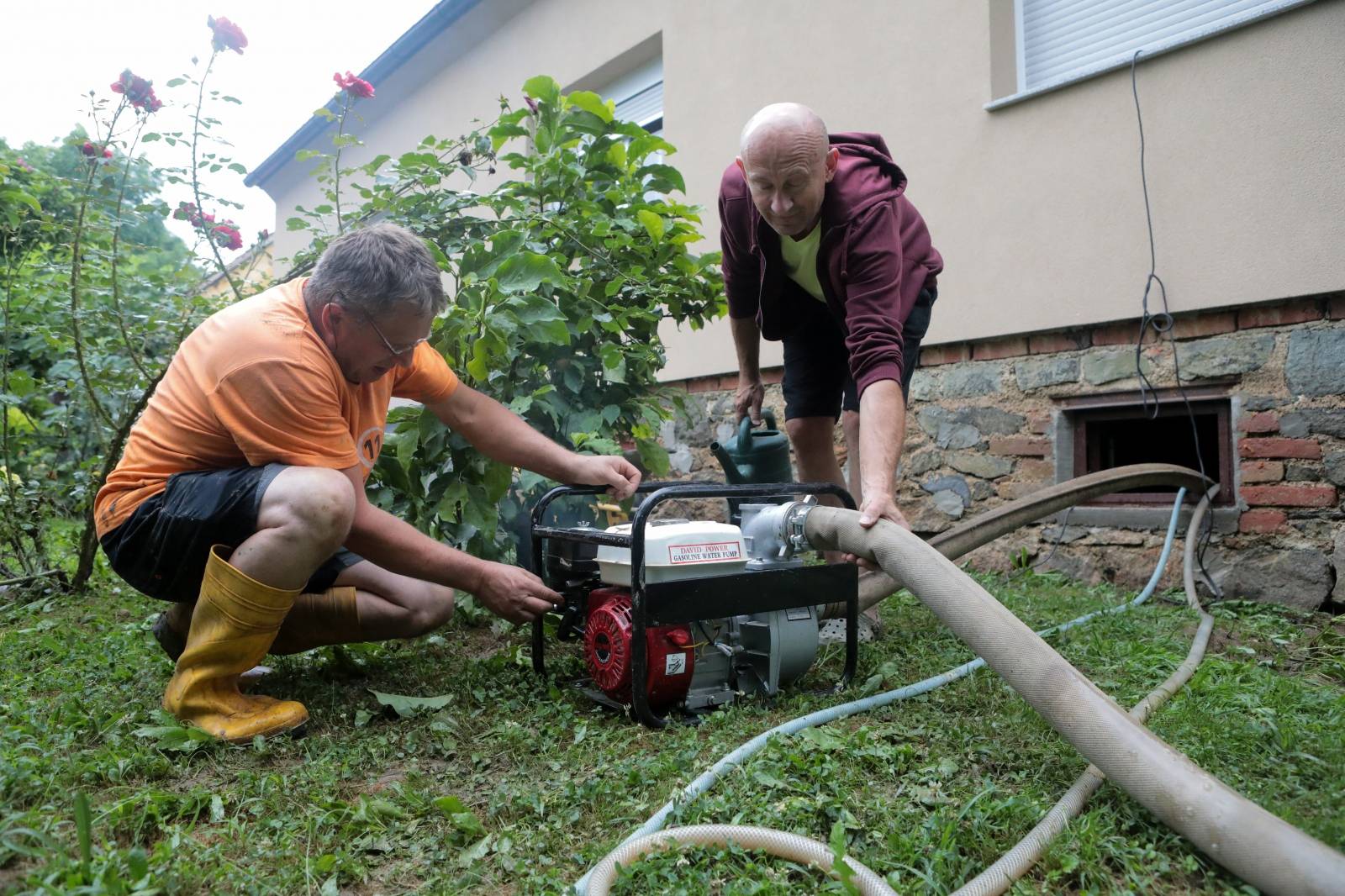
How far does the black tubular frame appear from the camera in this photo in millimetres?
1991

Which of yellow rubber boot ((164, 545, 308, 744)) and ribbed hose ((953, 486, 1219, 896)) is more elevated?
yellow rubber boot ((164, 545, 308, 744))

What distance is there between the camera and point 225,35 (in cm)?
354

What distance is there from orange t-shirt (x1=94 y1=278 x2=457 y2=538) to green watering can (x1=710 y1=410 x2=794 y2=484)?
131cm

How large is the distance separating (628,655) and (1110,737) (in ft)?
3.43

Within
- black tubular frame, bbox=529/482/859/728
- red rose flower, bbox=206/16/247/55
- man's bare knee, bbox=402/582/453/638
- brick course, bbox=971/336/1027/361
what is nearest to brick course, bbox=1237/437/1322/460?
brick course, bbox=971/336/1027/361

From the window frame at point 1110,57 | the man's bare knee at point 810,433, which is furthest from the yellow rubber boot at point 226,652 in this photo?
the window frame at point 1110,57

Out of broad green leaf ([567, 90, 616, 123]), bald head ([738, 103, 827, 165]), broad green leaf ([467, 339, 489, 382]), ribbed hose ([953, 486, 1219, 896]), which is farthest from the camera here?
→ broad green leaf ([567, 90, 616, 123])

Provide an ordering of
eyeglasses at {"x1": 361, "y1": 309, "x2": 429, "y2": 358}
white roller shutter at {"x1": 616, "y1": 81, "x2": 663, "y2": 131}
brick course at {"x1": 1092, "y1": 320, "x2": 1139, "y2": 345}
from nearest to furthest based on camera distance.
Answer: eyeglasses at {"x1": 361, "y1": 309, "x2": 429, "y2": 358}, brick course at {"x1": 1092, "y1": 320, "x2": 1139, "y2": 345}, white roller shutter at {"x1": 616, "y1": 81, "x2": 663, "y2": 131}

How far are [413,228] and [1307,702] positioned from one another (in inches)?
132

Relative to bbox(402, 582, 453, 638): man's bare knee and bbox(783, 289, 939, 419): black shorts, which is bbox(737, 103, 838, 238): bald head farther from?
bbox(402, 582, 453, 638): man's bare knee

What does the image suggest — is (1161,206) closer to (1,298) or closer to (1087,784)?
(1087,784)

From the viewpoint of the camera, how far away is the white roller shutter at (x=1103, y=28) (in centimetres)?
336

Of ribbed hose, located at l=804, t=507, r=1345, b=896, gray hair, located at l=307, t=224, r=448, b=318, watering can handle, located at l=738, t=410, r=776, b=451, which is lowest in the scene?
ribbed hose, located at l=804, t=507, r=1345, b=896

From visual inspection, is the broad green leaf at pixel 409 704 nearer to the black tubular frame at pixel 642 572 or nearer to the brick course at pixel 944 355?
the black tubular frame at pixel 642 572
